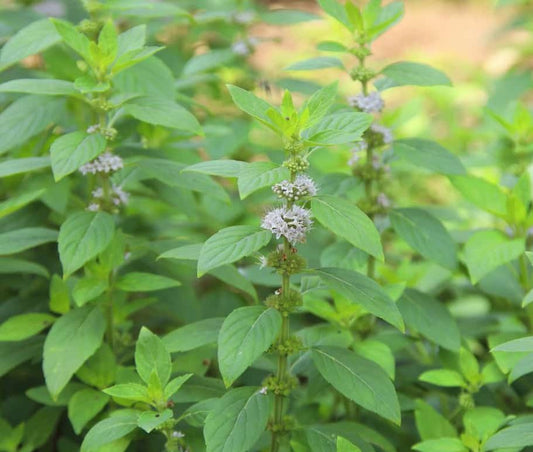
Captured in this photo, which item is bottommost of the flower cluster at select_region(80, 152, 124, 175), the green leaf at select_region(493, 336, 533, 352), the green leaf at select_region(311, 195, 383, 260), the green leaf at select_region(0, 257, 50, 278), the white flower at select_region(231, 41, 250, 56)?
the green leaf at select_region(0, 257, 50, 278)

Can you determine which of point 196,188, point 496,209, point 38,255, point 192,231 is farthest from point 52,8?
point 496,209

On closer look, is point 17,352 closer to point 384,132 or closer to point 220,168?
point 220,168

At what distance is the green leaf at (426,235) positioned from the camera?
221 cm

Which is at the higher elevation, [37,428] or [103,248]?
[103,248]

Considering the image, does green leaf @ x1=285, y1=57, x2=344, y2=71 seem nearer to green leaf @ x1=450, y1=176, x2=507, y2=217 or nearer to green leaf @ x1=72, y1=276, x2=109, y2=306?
green leaf @ x1=450, y1=176, x2=507, y2=217

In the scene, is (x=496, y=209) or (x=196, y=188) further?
(x=496, y=209)

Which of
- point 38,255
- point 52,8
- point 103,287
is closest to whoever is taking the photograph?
point 103,287

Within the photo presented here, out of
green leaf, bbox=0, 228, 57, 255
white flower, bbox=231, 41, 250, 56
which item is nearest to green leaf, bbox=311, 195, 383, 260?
green leaf, bbox=0, 228, 57, 255

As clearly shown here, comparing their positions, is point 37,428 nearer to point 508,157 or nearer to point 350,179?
point 350,179

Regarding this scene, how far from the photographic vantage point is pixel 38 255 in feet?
8.63

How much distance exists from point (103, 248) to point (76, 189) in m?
0.93

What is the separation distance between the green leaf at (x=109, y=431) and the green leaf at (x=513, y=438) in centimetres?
81

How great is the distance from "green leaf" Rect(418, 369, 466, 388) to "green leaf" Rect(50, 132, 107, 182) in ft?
3.62

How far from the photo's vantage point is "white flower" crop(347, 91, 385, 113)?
7.16ft
